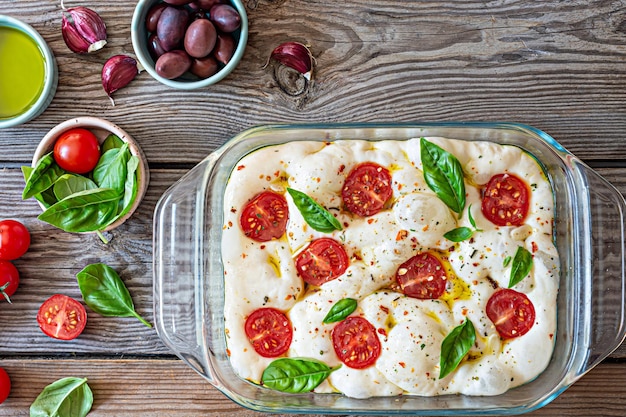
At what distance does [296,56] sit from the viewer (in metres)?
1.84

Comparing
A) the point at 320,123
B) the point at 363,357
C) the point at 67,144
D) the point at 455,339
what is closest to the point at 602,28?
the point at 320,123

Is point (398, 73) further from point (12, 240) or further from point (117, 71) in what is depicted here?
point (12, 240)

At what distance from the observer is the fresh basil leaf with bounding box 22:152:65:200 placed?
1.81 m

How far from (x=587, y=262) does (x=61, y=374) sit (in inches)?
62.4

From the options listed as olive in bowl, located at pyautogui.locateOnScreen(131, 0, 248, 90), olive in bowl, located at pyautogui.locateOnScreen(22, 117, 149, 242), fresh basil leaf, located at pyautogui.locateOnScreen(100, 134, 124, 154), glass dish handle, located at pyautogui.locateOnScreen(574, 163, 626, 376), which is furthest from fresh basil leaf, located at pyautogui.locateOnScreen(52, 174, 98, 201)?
glass dish handle, located at pyautogui.locateOnScreen(574, 163, 626, 376)

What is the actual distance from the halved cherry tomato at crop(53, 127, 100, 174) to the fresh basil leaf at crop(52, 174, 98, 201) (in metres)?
0.03

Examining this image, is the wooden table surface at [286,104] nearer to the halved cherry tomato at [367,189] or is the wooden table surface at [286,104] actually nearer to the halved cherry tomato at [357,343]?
the halved cherry tomato at [367,189]

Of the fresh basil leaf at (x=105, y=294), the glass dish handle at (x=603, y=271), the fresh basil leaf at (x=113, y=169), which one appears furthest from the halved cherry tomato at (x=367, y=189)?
the fresh basil leaf at (x=105, y=294)

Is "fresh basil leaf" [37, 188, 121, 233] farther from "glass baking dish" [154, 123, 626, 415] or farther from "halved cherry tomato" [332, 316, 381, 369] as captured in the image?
"halved cherry tomato" [332, 316, 381, 369]

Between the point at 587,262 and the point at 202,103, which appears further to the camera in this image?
the point at 202,103

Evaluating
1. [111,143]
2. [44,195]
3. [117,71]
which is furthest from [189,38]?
[44,195]

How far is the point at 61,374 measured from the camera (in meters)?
1.95

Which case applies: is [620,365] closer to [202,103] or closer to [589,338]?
[589,338]

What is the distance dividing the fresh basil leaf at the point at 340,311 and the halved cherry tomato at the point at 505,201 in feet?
1.40
